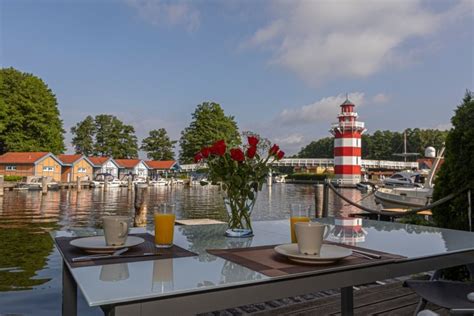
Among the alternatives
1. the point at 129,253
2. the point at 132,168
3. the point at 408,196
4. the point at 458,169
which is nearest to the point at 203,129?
the point at 132,168

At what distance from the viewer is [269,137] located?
5.97 feet

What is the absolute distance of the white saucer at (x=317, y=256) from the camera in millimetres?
1193

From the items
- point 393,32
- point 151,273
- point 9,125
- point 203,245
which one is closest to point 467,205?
point 203,245

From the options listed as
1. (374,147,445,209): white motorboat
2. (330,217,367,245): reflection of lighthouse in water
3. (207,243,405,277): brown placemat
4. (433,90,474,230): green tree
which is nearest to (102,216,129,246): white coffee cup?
(207,243,405,277): brown placemat

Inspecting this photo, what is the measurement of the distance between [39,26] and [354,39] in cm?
775

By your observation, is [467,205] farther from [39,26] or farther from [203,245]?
[39,26]

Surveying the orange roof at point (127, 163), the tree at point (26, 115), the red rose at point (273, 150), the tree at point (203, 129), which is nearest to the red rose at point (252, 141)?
the red rose at point (273, 150)

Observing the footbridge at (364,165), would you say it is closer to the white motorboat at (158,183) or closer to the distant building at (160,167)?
the distant building at (160,167)

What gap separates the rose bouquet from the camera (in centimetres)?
162

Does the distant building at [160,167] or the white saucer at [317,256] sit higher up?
the distant building at [160,167]

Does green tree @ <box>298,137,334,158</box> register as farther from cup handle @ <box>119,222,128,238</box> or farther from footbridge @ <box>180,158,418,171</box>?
cup handle @ <box>119,222,128,238</box>

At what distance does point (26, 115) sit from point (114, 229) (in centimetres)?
3340

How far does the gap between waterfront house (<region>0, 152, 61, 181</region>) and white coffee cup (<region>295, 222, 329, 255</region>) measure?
102 ft

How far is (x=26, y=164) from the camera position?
1141 inches
